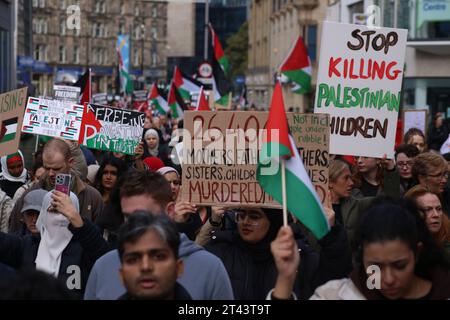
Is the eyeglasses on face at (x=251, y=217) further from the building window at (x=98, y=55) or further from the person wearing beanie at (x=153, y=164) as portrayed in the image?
the building window at (x=98, y=55)

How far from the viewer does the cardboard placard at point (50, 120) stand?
399 inches

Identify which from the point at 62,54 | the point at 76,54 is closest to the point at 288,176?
the point at 62,54

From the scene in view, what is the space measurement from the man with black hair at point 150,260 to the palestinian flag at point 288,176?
630 millimetres

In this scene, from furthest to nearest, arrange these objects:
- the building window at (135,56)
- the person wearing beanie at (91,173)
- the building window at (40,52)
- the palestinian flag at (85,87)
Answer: the building window at (135,56) → the building window at (40,52) → the palestinian flag at (85,87) → the person wearing beanie at (91,173)

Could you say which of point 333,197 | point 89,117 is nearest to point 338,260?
point 333,197

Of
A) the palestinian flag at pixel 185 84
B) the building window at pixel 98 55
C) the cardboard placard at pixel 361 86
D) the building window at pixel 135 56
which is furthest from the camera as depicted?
the building window at pixel 135 56

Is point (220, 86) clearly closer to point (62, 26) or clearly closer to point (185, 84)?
point (185, 84)

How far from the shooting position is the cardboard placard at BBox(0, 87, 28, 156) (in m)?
7.45

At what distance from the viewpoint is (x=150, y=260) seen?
13.7 ft

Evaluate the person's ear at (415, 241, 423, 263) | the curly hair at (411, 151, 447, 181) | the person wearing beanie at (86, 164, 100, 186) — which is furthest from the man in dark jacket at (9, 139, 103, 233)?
the person's ear at (415, 241, 423, 263)

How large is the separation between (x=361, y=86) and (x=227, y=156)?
6.99 feet

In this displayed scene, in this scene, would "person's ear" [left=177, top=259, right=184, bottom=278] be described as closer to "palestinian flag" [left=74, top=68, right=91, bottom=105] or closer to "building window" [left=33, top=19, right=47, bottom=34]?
"palestinian flag" [left=74, top=68, right=91, bottom=105]

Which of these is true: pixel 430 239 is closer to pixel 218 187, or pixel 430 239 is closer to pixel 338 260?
pixel 338 260

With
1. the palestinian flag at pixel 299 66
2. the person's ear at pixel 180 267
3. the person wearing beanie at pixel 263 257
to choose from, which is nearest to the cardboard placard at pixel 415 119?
the palestinian flag at pixel 299 66
